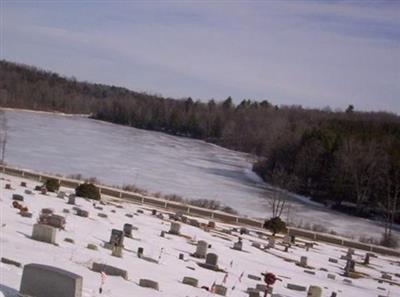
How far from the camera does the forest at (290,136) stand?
203 ft

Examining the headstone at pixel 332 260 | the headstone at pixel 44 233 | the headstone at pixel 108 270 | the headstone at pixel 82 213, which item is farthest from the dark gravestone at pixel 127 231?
the headstone at pixel 332 260

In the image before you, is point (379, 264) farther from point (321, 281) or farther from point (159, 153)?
point (159, 153)

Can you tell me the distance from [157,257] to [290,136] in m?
69.6

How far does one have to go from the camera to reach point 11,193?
80.9ft

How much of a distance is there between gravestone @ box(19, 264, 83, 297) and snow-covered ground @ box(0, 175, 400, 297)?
0.95 feet

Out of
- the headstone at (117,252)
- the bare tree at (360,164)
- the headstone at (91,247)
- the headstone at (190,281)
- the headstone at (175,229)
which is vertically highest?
the bare tree at (360,164)

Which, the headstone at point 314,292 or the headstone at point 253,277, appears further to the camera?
the headstone at point 253,277

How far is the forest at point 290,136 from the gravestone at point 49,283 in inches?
1496

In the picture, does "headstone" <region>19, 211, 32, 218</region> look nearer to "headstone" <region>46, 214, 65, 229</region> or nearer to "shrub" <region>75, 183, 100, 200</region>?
"headstone" <region>46, 214, 65, 229</region>

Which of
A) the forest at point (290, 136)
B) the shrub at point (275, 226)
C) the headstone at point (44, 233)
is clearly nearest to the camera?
the headstone at point (44, 233)

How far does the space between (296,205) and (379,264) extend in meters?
27.2

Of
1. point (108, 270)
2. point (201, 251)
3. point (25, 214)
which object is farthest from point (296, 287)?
point (25, 214)

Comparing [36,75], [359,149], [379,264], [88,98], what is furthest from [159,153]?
[36,75]

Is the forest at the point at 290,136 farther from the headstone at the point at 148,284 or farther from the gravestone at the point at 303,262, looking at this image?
the headstone at the point at 148,284
